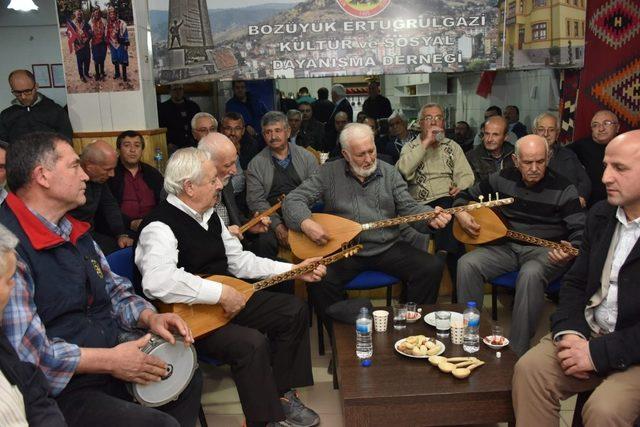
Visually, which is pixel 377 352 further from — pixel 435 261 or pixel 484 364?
pixel 435 261

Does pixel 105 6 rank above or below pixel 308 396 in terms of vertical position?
above

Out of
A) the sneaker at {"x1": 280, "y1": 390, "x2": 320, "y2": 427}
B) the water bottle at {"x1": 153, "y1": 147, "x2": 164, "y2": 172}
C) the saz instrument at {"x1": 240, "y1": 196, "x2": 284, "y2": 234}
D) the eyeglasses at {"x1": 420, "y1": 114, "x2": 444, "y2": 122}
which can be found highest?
the eyeglasses at {"x1": 420, "y1": 114, "x2": 444, "y2": 122}

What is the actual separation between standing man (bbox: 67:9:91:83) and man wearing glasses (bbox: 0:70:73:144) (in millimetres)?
343

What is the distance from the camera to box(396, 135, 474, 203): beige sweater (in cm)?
379

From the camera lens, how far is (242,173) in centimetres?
383

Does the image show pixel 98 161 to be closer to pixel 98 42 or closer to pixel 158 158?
pixel 158 158

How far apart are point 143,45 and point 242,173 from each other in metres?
1.16

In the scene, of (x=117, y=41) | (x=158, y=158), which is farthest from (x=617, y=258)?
(x=117, y=41)

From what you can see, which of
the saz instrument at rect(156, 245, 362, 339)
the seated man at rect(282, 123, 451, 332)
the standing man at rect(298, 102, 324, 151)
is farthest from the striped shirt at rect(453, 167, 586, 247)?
the standing man at rect(298, 102, 324, 151)

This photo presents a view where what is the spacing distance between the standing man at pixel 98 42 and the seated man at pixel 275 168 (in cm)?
121

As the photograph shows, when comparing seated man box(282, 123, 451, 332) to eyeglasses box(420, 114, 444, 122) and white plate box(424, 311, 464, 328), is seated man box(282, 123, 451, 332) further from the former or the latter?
eyeglasses box(420, 114, 444, 122)

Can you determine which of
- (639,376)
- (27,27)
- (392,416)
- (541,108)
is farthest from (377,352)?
(27,27)

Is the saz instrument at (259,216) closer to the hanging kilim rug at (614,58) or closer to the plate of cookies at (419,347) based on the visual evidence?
the plate of cookies at (419,347)

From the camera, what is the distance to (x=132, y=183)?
3627mm
